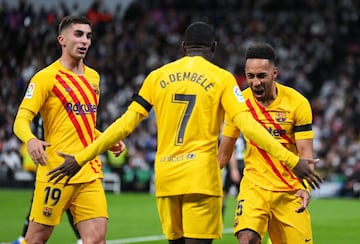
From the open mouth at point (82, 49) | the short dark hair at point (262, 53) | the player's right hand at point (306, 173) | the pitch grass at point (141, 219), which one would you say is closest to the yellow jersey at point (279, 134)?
the short dark hair at point (262, 53)

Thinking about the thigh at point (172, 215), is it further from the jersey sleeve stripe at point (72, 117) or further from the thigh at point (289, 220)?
the jersey sleeve stripe at point (72, 117)

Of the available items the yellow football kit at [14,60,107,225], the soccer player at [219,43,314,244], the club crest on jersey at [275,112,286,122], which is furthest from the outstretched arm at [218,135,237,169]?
the yellow football kit at [14,60,107,225]

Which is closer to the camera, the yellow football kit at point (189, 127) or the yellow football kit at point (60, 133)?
the yellow football kit at point (189, 127)

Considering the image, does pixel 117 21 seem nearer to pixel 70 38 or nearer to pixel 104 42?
pixel 104 42

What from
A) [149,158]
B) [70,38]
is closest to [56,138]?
[70,38]

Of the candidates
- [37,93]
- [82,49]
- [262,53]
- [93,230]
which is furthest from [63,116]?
Answer: [262,53]

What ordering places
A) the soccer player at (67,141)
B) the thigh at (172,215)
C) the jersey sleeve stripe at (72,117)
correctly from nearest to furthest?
the thigh at (172,215), the soccer player at (67,141), the jersey sleeve stripe at (72,117)

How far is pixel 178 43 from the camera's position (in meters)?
33.2

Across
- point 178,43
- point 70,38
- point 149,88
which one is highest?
point 178,43

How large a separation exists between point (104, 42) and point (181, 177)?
25626mm

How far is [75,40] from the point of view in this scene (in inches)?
380

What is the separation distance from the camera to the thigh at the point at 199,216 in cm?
789

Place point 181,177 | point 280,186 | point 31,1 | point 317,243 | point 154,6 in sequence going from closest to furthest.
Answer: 1. point 181,177
2. point 280,186
3. point 317,243
4. point 31,1
5. point 154,6

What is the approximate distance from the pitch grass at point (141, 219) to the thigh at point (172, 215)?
7041 millimetres
